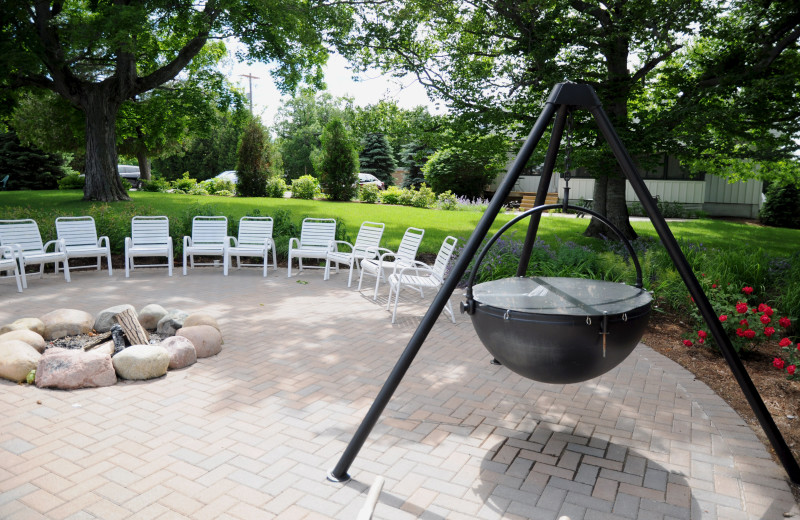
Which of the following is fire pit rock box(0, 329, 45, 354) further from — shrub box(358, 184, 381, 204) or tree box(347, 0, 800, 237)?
shrub box(358, 184, 381, 204)

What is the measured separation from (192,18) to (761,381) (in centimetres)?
1536

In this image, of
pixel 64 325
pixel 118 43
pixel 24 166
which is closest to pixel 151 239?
pixel 64 325

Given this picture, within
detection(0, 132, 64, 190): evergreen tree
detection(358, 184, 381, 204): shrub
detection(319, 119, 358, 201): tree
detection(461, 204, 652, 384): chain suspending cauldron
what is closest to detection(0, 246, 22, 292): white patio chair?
detection(461, 204, 652, 384): chain suspending cauldron

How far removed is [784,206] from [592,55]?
12.4 metres

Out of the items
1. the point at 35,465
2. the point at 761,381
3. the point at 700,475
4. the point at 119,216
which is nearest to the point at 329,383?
the point at 35,465

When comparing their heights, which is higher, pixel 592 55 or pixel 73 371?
pixel 592 55

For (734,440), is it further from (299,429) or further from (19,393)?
(19,393)

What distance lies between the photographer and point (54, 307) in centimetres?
697

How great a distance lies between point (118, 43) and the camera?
45.0 feet

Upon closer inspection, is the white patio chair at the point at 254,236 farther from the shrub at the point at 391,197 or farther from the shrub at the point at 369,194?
the shrub at the point at 391,197

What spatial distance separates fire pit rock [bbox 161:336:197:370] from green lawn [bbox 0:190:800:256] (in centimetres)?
618

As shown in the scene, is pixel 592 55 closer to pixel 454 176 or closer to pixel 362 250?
pixel 362 250

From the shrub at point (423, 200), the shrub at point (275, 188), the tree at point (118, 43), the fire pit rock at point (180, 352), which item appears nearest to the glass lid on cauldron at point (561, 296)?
the fire pit rock at point (180, 352)

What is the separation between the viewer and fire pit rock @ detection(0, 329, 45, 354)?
4898 millimetres
